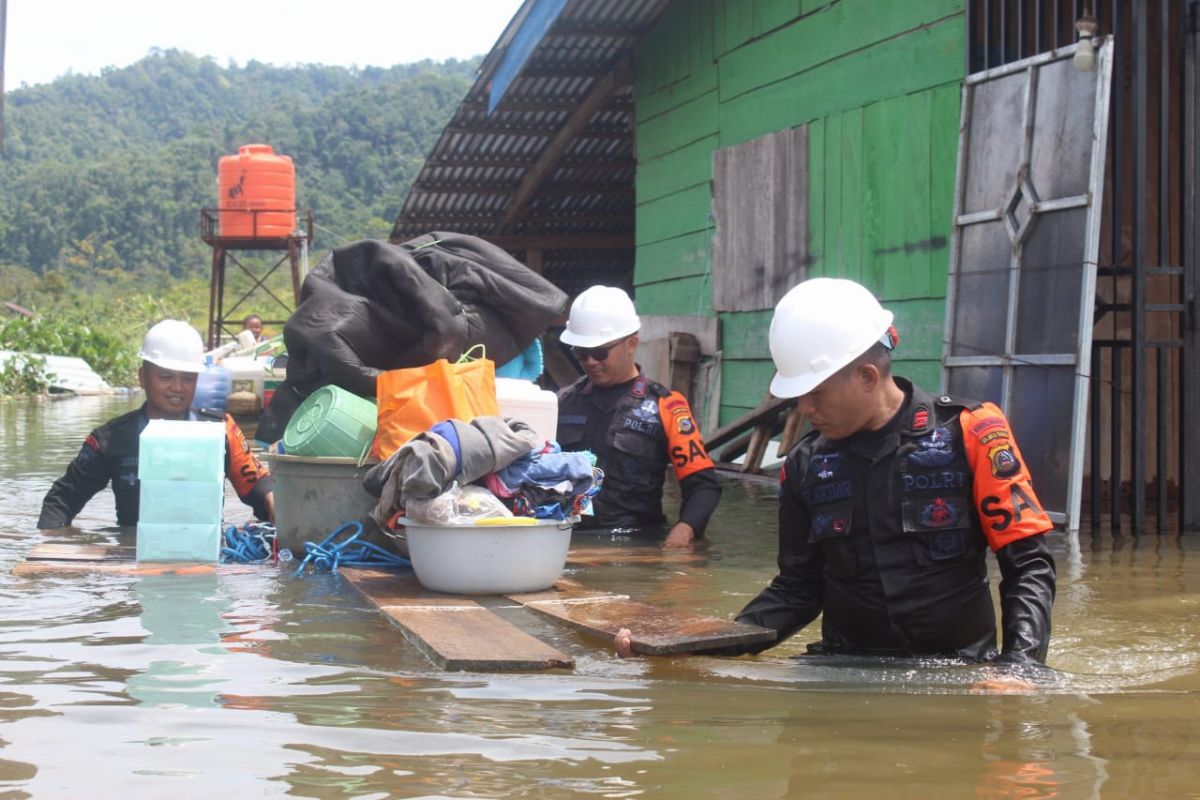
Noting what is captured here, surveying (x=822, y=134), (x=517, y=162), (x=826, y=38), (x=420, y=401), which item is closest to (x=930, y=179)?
(x=822, y=134)

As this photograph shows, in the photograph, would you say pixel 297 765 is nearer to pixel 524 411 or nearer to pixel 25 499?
pixel 524 411

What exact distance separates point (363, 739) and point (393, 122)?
106 metres

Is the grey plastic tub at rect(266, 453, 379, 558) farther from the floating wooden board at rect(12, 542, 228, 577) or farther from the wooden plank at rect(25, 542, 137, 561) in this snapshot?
the wooden plank at rect(25, 542, 137, 561)

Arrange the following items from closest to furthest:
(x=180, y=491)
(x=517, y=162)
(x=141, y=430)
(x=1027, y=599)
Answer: (x=1027, y=599)
(x=180, y=491)
(x=141, y=430)
(x=517, y=162)

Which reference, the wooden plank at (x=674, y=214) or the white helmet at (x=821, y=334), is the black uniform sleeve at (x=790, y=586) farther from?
the wooden plank at (x=674, y=214)

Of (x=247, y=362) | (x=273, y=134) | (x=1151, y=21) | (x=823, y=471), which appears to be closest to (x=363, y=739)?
(x=823, y=471)

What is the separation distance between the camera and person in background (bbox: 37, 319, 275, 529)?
7.56m

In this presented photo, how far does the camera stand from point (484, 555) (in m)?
5.71

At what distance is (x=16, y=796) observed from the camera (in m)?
2.89

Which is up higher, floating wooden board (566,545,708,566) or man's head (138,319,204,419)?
man's head (138,319,204,419)

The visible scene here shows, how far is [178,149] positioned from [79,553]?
9460 centimetres

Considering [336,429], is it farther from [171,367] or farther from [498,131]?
[498,131]

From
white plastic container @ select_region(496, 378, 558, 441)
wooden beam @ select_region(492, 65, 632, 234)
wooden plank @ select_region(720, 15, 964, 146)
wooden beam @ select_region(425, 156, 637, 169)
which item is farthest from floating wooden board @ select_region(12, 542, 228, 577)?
wooden beam @ select_region(425, 156, 637, 169)

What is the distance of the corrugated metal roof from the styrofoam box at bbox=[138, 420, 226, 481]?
7.21 metres
